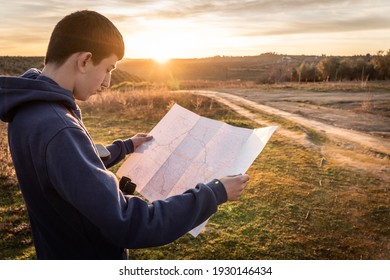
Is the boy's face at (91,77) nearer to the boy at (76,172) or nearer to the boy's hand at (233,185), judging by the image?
the boy at (76,172)

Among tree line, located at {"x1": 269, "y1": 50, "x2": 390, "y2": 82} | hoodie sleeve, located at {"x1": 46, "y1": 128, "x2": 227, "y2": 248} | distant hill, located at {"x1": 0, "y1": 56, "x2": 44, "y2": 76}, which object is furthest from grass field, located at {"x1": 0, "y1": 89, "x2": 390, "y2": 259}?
distant hill, located at {"x1": 0, "y1": 56, "x2": 44, "y2": 76}

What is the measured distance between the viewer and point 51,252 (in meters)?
1.40

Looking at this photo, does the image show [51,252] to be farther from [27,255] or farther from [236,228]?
[236,228]

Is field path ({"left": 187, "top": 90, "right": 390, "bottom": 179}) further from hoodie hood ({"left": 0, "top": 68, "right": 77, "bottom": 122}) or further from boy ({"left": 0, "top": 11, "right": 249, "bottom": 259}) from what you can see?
hoodie hood ({"left": 0, "top": 68, "right": 77, "bottom": 122})

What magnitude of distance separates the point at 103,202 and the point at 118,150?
992 mm

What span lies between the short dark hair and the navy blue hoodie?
118mm

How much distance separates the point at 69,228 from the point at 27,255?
190cm

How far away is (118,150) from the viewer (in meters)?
2.04

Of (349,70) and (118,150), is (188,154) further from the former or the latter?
(349,70)

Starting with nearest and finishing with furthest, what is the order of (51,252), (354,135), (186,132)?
(51,252) → (186,132) → (354,135)

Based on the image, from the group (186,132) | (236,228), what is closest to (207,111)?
(236,228)

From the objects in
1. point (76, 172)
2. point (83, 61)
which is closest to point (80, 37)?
point (83, 61)

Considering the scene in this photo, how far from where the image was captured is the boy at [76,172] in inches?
42.5

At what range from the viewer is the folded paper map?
175 cm
